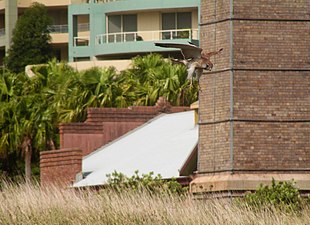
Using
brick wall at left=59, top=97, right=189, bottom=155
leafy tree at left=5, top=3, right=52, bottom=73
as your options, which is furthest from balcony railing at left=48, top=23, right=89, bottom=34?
brick wall at left=59, top=97, right=189, bottom=155

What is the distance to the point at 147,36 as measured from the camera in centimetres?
9200

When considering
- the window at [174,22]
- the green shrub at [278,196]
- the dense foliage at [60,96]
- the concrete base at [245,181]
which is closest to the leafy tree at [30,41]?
the window at [174,22]

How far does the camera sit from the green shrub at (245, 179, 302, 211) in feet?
132

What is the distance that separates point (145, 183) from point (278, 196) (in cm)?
461

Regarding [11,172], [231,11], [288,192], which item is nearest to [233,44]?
[231,11]

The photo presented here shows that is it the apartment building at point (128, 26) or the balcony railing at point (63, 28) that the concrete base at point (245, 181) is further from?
the balcony railing at point (63, 28)

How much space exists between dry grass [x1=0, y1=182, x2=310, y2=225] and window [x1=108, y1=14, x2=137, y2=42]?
52.2 metres

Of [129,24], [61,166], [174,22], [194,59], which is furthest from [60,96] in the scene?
[194,59]

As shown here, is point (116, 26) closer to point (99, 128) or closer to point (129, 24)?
point (129, 24)

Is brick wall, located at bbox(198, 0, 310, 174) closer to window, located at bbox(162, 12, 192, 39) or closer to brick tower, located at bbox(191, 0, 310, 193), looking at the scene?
brick tower, located at bbox(191, 0, 310, 193)

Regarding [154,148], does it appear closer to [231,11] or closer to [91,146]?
[91,146]

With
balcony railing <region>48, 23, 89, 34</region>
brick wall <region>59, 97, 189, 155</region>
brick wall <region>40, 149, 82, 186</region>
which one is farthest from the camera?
balcony railing <region>48, 23, 89, 34</region>

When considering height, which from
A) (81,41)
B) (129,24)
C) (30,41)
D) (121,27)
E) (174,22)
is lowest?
(81,41)

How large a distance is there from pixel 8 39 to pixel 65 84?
28519mm
